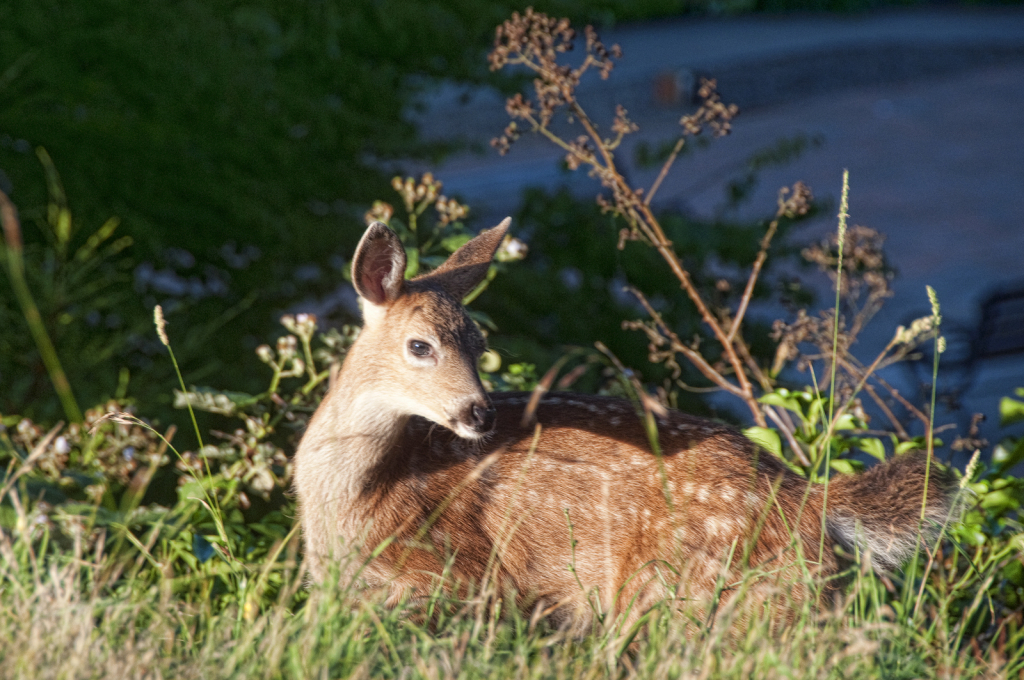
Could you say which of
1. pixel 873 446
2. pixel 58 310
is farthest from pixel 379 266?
pixel 58 310

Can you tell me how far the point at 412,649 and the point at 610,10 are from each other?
18.6 feet

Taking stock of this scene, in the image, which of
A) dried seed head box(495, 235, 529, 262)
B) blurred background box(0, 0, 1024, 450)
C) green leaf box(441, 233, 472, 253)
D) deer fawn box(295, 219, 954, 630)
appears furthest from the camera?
blurred background box(0, 0, 1024, 450)

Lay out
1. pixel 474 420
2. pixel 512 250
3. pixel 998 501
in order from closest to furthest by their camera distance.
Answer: pixel 474 420 < pixel 998 501 < pixel 512 250

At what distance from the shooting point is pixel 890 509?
139 inches

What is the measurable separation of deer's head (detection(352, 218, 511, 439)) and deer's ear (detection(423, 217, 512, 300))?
0.07 metres

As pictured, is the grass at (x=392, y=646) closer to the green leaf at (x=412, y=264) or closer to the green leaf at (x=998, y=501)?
the green leaf at (x=998, y=501)

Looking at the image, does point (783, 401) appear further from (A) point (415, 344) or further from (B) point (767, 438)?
(A) point (415, 344)

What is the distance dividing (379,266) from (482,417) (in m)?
0.61

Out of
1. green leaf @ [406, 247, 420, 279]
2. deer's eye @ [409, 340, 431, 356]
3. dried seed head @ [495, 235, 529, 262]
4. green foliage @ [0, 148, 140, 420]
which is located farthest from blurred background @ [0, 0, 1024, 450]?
deer's eye @ [409, 340, 431, 356]

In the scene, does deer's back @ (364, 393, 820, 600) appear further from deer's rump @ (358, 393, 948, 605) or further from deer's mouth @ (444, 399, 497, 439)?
deer's mouth @ (444, 399, 497, 439)

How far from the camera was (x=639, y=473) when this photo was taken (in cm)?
363

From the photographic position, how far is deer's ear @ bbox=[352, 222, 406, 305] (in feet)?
11.2

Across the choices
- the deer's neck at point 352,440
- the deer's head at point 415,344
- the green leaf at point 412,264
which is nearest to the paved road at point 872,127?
the green leaf at point 412,264

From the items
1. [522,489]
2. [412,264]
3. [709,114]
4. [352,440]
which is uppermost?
[709,114]
